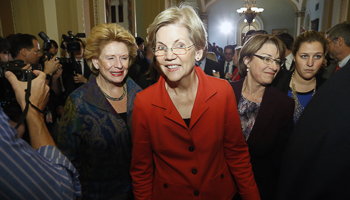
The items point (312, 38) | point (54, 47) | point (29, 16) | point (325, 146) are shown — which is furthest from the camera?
point (29, 16)

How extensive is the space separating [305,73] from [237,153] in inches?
47.7

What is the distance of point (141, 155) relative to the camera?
1.26 metres

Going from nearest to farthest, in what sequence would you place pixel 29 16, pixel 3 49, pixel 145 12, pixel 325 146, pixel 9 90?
1. pixel 325 146
2. pixel 9 90
3. pixel 3 49
4. pixel 29 16
5. pixel 145 12

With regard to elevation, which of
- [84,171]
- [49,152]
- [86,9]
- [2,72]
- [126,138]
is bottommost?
[84,171]

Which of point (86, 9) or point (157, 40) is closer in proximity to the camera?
point (157, 40)

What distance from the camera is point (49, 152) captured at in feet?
2.93

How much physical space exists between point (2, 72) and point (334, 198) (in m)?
1.66

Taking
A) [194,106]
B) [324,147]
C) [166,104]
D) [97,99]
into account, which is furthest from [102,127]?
[324,147]

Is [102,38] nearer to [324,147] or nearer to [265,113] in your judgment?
[265,113]

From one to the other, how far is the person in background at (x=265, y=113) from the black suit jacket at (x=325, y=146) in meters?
1.06

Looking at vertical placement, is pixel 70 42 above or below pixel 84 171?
above

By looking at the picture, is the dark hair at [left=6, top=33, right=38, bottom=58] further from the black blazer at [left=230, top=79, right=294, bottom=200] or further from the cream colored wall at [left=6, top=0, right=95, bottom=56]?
the black blazer at [left=230, top=79, right=294, bottom=200]

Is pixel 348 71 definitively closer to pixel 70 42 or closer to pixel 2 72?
pixel 2 72

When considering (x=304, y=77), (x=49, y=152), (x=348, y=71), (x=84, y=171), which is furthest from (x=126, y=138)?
(x=304, y=77)
